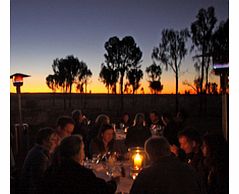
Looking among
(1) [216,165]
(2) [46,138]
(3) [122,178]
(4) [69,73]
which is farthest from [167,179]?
(4) [69,73]

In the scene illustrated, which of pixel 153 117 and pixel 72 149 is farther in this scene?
pixel 153 117

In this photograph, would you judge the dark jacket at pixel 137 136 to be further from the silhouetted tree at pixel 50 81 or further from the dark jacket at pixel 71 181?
the dark jacket at pixel 71 181

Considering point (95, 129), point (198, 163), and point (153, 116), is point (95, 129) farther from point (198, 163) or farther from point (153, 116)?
point (153, 116)

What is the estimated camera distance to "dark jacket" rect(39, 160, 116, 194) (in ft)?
4.22

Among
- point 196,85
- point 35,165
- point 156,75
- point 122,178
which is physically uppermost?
point 156,75

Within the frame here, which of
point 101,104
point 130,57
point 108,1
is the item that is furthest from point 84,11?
point 101,104

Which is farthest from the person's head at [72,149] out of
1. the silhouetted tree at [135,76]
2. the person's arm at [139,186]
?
the silhouetted tree at [135,76]

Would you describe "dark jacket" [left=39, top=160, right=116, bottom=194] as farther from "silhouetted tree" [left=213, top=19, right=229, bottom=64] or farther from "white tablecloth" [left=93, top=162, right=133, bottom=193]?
"silhouetted tree" [left=213, top=19, right=229, bottom=64]

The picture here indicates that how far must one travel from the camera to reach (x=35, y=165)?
1728 mm

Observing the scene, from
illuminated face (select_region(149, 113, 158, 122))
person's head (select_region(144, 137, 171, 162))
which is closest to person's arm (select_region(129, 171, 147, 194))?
person's head (select_region(144, 137, 171, 162))

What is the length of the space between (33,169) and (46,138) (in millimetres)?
266

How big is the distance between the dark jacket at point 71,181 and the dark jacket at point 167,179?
0.18 meters
